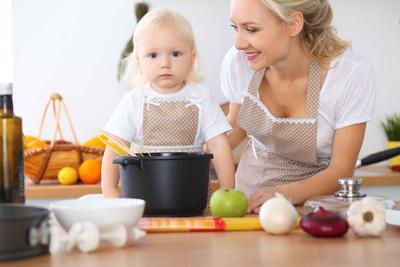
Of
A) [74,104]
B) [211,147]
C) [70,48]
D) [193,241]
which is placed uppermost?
[70,48]

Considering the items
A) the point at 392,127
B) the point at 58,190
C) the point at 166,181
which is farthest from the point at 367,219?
the point at 392,127

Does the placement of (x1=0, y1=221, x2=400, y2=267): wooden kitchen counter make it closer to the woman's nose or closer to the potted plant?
the woman's nose

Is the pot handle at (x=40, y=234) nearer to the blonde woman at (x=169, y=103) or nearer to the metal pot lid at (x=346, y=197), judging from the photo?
the metal pot lid at (x=346, y=197)

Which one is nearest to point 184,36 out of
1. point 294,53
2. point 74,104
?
point 294,53

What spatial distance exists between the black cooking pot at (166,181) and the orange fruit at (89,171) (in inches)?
57.3

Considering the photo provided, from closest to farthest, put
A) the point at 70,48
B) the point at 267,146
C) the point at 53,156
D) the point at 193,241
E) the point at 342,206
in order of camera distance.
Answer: the point at 193,241
the point at 342,206
the point at 267,146
the point at 53,156
the point at 70,48

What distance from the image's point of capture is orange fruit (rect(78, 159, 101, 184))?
111 inches

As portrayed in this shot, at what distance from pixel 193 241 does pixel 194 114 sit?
2.78 ft

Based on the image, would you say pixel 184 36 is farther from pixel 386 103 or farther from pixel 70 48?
pixel 386 103

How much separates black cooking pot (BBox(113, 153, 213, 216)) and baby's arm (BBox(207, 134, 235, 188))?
0.46 m

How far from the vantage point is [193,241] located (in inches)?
43.9

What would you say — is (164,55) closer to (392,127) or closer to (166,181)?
(166,181)

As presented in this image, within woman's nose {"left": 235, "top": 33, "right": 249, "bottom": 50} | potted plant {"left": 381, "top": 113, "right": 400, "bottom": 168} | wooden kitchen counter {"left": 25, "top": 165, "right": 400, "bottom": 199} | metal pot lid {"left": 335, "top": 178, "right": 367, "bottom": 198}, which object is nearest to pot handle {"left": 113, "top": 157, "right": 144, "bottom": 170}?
metal pot lid {"left": 335, "top": 178, "right": 367, "bottom": 198}

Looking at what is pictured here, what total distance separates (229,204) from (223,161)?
0.51 metres
